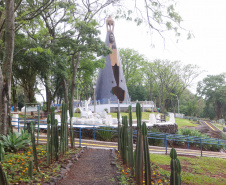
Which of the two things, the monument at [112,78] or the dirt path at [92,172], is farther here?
the monument at [112,78]

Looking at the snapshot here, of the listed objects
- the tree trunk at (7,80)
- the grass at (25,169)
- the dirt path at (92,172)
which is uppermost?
the tree trunk at (7,80)

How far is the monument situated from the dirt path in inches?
966

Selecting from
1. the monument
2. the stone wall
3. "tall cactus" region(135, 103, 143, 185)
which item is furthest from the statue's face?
"tall cactus" region(135, 103, 143, 185)

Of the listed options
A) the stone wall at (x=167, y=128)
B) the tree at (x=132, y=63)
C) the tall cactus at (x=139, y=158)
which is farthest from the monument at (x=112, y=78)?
the tall cactus at (x=139, y=158)

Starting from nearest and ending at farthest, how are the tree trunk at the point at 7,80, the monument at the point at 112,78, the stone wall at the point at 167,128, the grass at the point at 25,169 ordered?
the grass at the point at 25,169 < the tree trunk at the point at 7,80 < the stone wall at the point at 167,128 < the monument at the point at 112,78

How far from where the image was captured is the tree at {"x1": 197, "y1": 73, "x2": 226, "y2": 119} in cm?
4669

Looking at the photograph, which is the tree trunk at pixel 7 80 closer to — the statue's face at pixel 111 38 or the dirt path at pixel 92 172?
the dirt path at pixel 92 172

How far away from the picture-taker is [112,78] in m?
31.6

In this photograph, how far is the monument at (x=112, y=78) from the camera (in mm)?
31594

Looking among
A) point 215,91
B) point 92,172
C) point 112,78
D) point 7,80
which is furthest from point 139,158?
point 215,91

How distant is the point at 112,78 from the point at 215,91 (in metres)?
27.8

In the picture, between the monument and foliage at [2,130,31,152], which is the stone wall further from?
the monument

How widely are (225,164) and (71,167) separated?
234 inches

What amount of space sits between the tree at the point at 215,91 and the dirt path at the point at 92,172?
45.5 metres
